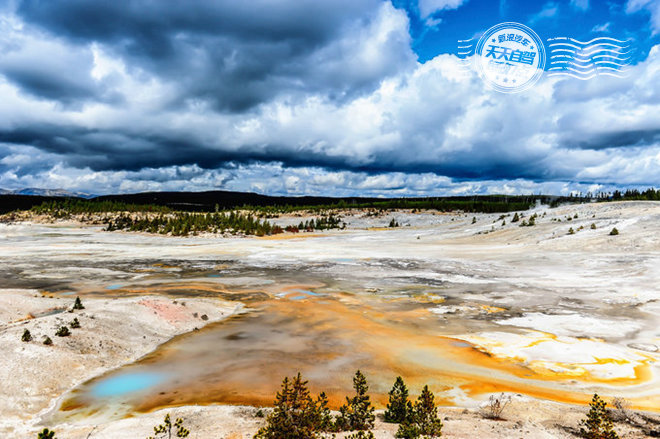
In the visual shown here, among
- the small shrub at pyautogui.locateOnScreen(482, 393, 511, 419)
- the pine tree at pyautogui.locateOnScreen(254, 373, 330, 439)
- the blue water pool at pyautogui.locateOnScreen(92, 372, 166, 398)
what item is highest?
the pine tree at pyautogui.locateOnScreen(254, 373, 330, 439)

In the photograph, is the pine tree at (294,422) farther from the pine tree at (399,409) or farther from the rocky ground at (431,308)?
the pine tree at (399,409)

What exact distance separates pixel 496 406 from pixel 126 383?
6.88 m

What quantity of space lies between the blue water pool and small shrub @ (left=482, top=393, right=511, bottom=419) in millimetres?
6120

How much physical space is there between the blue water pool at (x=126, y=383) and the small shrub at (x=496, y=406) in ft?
20.1

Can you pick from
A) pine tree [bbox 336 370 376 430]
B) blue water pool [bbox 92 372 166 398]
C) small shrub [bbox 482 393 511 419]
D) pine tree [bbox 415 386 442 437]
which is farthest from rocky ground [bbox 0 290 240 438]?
small shrub [bbox 482 393 511 419]

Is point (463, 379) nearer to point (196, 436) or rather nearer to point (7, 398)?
point (196, 436)

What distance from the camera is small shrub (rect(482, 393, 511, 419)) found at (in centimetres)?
580

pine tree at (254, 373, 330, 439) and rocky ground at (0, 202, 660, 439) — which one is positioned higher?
pine tree at (254, 373, 330, 439)

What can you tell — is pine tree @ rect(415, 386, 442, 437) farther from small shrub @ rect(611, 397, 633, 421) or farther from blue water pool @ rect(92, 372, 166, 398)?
blue water pool @ rect(92, 372, 166, 398)

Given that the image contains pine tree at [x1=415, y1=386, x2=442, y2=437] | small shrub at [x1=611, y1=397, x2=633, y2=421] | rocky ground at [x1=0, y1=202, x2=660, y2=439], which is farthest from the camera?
rocky ground at [x1=0, y1=202, x2=660, y2=439]

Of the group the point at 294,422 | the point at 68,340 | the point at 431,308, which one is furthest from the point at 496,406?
the point at 68,340

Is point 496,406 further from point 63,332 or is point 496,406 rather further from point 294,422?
point 63,332

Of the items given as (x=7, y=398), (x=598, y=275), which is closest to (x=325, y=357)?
(x=7, y=398)

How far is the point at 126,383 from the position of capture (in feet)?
24.3
